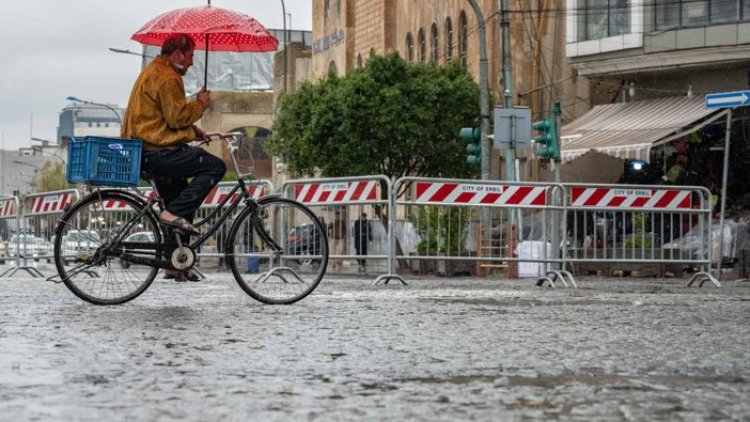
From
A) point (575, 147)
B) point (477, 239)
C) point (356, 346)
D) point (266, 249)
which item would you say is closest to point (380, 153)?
point (575, 147)

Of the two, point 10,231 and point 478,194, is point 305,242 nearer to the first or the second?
point 478,194

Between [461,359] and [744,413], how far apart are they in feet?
6.15

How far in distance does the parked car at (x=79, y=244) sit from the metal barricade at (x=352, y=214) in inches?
Result: 264

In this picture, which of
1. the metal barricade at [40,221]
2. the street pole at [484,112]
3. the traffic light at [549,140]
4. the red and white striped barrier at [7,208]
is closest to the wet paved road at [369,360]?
the metal barricade at [40,221]

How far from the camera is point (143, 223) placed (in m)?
10.6

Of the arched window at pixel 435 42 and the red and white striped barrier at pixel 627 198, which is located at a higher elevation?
the arched window at pixel 435 42

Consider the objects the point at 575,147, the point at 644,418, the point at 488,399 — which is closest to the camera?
the point at 644,418

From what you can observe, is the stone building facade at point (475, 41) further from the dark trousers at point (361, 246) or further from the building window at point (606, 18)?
the dark trousers at point (361, 246)

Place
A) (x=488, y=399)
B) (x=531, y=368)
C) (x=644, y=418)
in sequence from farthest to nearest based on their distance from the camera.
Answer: (x=531, y=368), (x=488, y=399), (x=644, y=418)

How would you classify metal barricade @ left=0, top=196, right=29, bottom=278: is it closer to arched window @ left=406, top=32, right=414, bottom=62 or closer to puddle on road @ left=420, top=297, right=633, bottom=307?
puddle on road @ left=420, top=297, right=633, bottom=307

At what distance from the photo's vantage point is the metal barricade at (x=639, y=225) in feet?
58.5

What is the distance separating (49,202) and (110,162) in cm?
1024

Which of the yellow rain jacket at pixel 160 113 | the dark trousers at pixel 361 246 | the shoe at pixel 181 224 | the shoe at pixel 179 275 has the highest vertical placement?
the yellow rain jacket at pixel 160 113

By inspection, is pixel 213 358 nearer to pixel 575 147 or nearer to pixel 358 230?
pixel 358 230
